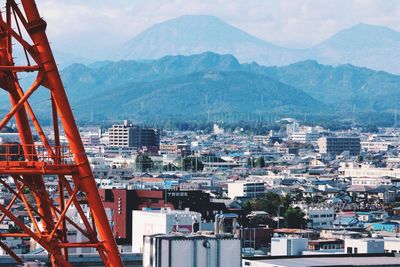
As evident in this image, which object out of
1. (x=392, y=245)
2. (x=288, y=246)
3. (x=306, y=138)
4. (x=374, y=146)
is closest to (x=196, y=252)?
(x=288, y=246)

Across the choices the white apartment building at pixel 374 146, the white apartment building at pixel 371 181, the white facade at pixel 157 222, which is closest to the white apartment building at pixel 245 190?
the white apartment building at pixel 371 181

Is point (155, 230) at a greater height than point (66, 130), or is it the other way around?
point (66, 130)

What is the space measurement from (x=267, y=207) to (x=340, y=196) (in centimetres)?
1682

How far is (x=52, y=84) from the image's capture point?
8367 mm

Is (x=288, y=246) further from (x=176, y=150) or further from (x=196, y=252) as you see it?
(x=176, y=150)

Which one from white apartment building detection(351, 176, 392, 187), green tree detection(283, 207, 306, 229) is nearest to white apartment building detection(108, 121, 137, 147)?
white apartment building detection(351, 176, 392, 187)

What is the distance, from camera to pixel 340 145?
166375 millimetres

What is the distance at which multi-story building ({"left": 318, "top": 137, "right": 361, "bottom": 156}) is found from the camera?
16538 centimetres

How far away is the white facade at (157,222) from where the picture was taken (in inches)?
1687

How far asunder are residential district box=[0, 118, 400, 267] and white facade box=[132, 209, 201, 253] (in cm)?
7

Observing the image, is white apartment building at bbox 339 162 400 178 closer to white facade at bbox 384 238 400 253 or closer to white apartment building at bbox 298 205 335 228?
white apartment building at bbox 298 205 335 228

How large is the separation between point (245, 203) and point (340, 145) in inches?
3801

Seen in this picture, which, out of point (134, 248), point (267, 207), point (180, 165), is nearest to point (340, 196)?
point (267, 207)

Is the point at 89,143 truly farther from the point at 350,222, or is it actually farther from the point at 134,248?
the point at 134,248
